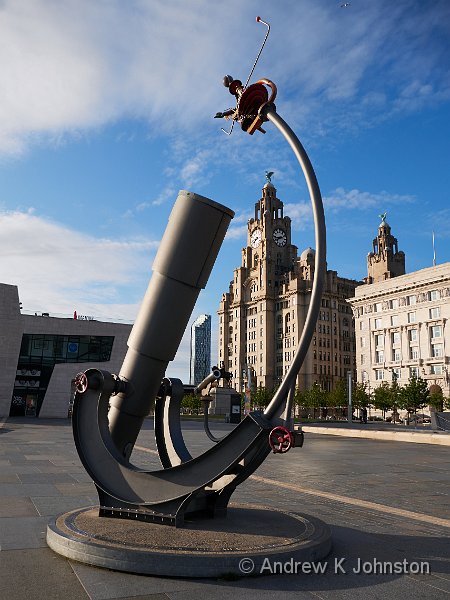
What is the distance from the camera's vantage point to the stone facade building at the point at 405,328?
84.0 metres

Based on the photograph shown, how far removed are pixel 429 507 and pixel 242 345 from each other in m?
131

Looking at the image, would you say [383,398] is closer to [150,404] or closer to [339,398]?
[339,398]

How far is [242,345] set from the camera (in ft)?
463

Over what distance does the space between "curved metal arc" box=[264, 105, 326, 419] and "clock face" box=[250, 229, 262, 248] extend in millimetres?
133494

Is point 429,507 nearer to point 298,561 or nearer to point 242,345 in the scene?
point 298,561

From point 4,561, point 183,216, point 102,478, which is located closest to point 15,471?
point 102,478

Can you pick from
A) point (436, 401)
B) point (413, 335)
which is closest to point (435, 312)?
point (413, 335)

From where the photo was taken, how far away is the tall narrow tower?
139 m

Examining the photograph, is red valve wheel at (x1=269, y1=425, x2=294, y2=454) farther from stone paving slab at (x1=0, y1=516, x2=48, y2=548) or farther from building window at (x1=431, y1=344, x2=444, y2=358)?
building window at (x1=431, y1=344, x2=444, y2=358)

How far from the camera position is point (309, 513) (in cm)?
977

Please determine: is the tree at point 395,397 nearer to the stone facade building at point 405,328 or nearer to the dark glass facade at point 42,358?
the stone facade building at point 405,328

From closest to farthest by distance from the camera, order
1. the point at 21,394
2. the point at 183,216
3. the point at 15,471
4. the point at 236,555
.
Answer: the point at 236,555 → the point at 183,216 → the point at 15,471 → the point at 21,394

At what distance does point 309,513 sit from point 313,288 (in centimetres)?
471

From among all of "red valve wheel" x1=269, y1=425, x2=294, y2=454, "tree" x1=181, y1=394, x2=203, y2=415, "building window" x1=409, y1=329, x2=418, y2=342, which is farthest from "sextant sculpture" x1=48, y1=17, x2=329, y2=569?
"tree" x1=181, y1=394, x2=203, y2=415
